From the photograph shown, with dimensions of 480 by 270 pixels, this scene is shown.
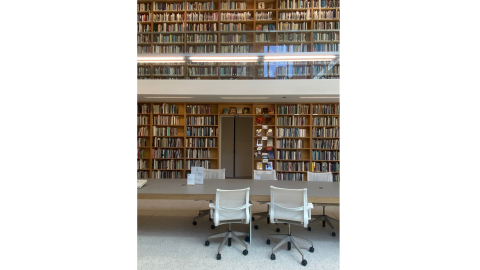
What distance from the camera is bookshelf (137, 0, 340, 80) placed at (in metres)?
5.32

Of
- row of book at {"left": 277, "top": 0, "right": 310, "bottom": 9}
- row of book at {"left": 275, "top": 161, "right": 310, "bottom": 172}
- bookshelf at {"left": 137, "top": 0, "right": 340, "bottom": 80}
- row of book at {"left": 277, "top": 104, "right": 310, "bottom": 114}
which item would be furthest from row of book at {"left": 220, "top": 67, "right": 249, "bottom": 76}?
row of book at {"left": 277, "top": 0, "right": 310, "bottom": 9}

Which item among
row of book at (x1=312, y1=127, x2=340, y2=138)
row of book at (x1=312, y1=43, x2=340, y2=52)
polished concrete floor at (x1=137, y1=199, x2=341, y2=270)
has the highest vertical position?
row of book at (x1=312, y1=43, x2=340, y2=52)

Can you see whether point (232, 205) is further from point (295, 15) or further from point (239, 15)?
point (295, 15)

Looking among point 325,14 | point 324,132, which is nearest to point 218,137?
point 324,132

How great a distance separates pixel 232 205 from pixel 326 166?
14.8ft

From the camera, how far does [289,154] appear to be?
6.62m

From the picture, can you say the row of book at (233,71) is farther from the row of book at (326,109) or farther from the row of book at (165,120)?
the row of book at (326,109)

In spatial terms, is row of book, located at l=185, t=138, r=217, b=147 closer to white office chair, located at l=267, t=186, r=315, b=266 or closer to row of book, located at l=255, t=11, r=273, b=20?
white office chair, located at l=267, t=186, r=315, b=266

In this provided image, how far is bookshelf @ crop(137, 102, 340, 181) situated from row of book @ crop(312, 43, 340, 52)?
163 cm

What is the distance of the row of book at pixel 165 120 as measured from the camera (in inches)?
261

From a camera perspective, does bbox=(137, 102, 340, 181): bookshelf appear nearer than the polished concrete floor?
No

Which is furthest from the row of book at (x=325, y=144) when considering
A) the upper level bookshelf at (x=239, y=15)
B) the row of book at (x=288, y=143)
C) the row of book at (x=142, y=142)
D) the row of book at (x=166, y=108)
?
the row of book at (x=142, y=142)

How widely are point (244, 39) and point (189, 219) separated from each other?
178 inches
